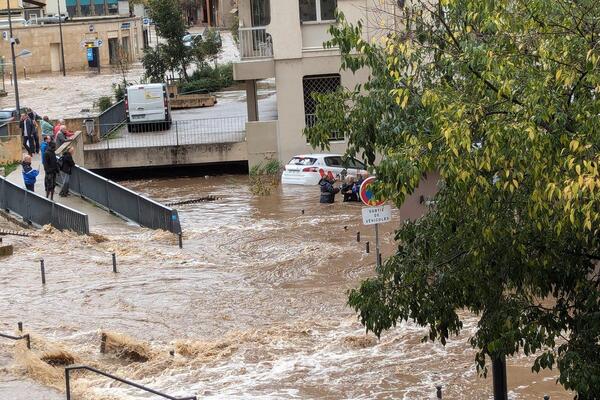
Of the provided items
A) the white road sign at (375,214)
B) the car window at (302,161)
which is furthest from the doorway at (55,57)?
the white road sign at (375,214)

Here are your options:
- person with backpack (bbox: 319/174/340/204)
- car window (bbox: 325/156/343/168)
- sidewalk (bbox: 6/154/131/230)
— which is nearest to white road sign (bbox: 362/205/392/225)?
sidewalk (bbox: 6/154/131/230)

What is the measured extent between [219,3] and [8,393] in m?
87.4

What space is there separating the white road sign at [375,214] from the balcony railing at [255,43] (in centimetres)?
1912

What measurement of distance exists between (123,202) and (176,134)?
38.6ft

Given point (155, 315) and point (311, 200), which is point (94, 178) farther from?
point (155, 315)

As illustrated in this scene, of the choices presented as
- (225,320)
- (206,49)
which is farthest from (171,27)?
(225,320)

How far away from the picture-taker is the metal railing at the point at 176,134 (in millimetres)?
41250

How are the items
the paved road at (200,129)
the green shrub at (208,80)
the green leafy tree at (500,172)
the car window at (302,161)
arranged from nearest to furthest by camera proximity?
the green leafy tree at (500,172), the car window at (302,161), the paved road at (200,129), the green shrub at (208,80)

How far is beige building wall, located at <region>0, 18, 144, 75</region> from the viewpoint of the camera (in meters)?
71.9

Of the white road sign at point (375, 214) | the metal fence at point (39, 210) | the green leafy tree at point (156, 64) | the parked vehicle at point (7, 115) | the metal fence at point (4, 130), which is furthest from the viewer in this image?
the green leafy tree at point (156, 64)

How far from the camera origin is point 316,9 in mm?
39438

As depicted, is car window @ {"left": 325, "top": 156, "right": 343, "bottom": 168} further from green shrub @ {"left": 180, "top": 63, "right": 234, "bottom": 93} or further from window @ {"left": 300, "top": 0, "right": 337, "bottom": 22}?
green shrub @ {"left": 180, "top": 63, "right": 234, "bottom": 93}

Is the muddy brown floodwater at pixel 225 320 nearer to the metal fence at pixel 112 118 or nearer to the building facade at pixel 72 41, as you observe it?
the metal fence at pixel 112 118

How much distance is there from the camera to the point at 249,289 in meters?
23.3
